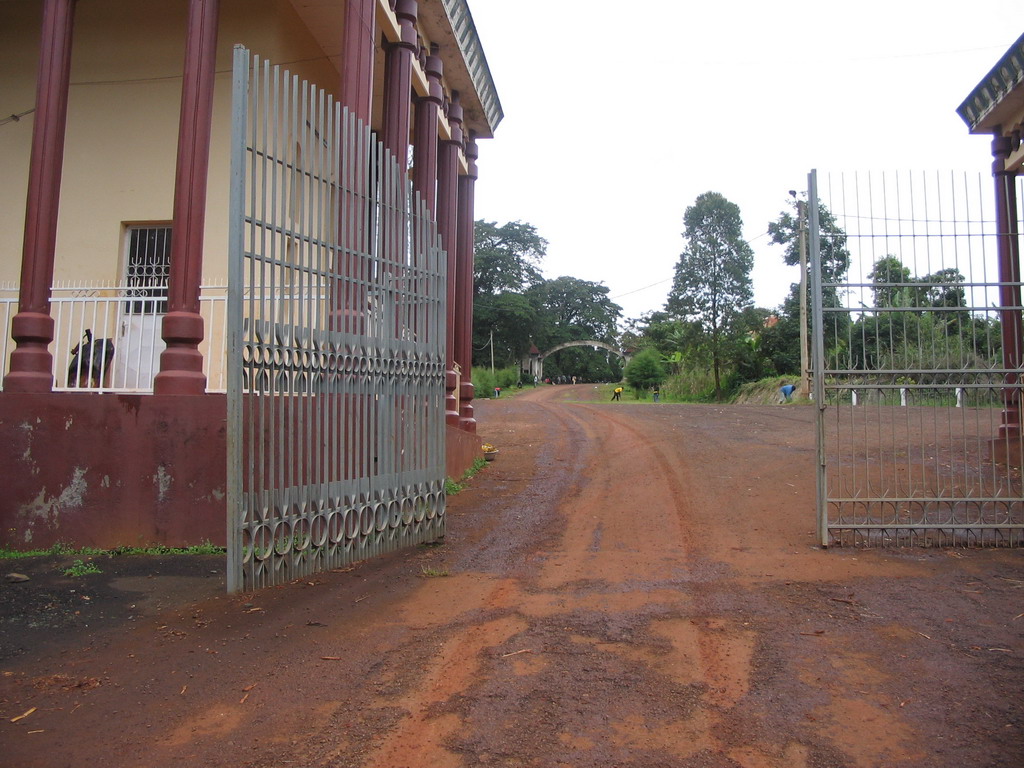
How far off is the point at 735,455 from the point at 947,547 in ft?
16.6

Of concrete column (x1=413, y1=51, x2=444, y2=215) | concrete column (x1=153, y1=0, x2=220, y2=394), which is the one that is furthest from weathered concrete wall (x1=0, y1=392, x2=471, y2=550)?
concrete column (x1=413, y1=51, x2=444, y2=215)

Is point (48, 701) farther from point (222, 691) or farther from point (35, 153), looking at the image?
point (35, 153)

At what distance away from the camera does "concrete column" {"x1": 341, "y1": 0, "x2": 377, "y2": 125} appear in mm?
7254

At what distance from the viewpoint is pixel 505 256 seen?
53.3 m

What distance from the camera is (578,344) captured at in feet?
208

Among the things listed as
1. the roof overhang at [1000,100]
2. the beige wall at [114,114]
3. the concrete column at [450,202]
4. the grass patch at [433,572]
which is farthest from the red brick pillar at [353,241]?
the roof overhang at [1000,100]

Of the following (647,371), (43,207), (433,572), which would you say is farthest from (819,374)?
(647,371)

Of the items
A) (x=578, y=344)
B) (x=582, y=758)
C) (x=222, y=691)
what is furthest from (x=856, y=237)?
(x=578, y=344)

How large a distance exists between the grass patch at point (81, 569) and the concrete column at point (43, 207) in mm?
1889

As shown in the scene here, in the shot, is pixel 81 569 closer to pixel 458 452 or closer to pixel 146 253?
pixel 146 253

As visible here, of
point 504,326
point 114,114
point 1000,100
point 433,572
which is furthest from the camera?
point 504,326

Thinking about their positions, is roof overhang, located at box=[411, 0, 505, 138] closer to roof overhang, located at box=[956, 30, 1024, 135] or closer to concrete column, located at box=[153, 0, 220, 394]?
concrete column, located at box=[153, 0, 220, 394]

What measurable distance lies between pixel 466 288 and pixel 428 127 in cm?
307

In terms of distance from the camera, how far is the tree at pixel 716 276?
35469 millimetres
